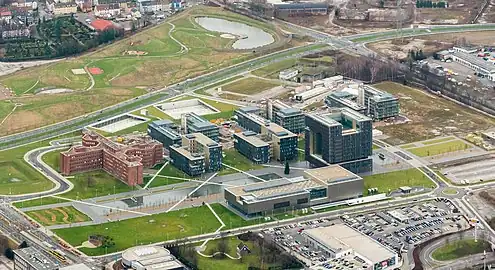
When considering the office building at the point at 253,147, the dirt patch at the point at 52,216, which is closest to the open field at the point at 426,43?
the office building at the point at 253,147

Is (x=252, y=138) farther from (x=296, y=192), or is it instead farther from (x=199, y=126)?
(x=296, y=192)

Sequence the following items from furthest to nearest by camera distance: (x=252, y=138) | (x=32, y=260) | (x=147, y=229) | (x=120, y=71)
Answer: (x=120, y=71) → (x=252, y=138) → (x=147, y=229) → (x=32, y=260)

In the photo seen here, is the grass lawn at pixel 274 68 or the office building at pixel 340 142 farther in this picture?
the grass lawn at pixel 274 68

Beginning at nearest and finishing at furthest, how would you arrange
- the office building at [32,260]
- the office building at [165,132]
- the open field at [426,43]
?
the office building at [32,260], the office building at [165,132], the open field at [426,43]

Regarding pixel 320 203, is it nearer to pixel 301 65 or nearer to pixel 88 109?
pixel 88 109

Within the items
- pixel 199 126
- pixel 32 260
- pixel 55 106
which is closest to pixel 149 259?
pixel 32 260

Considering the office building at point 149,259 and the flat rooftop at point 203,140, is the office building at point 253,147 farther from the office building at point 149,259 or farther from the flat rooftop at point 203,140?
the office building at point 149,259
